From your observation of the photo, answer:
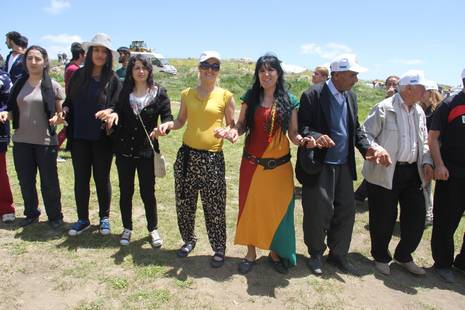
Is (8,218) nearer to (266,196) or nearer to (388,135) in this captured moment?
(266,196)

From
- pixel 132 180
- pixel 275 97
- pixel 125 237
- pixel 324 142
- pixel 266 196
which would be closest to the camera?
pixel 324 142

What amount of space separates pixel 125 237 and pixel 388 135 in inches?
115

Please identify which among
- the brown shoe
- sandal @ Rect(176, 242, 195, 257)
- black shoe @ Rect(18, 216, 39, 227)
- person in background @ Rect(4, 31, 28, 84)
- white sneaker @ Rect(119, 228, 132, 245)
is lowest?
the brown shoe

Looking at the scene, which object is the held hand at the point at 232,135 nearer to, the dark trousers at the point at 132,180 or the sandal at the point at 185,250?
the dark trousers at the point at 132,180

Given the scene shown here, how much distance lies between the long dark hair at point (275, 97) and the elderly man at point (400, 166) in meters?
0.91

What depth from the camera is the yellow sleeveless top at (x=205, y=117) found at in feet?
12.0

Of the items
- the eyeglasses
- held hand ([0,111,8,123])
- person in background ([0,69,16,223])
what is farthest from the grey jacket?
person in background ([0,69,16,223])

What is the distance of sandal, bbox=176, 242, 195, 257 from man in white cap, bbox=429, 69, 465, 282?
101 inches

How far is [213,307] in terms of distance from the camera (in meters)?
3.29

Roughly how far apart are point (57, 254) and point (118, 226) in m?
0.90

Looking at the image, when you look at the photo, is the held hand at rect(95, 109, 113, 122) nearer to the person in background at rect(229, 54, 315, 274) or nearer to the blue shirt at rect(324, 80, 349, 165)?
the person in background at rect(229, 54, 315, 274)

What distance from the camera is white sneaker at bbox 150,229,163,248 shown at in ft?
14.0

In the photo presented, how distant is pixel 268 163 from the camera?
368 centimetres

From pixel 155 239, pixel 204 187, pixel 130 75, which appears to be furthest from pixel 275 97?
pixel 155 239
